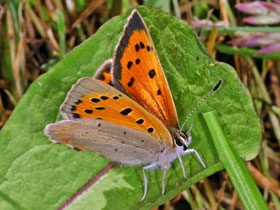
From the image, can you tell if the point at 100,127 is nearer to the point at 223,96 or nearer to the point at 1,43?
the point at 223,96

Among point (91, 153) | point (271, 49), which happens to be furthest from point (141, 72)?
point (271, 49)

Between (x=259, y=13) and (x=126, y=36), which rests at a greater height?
(x=126, y=36)

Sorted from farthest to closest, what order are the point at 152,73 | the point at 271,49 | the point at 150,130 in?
the point at 271,49 → the point at 150,130 → the point at 152,73

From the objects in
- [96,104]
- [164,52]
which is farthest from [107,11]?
[96,104]

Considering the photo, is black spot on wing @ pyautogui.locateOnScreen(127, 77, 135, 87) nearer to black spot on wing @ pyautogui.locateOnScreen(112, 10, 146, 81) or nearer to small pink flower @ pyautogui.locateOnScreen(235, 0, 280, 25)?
black spot on wing @ pyautogui.locateOnScreen(112, 10, 146, 81)

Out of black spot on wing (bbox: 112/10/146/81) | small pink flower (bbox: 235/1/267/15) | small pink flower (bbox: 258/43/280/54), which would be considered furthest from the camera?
small pink flower (bbox: 235/1/267/15)

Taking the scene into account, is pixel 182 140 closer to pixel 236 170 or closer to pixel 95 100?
pixel 236 170

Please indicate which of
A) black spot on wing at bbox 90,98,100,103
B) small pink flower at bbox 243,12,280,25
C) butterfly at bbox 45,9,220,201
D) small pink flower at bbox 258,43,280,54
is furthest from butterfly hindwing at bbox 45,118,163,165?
small pink flower at bbox 243,12,280,25
